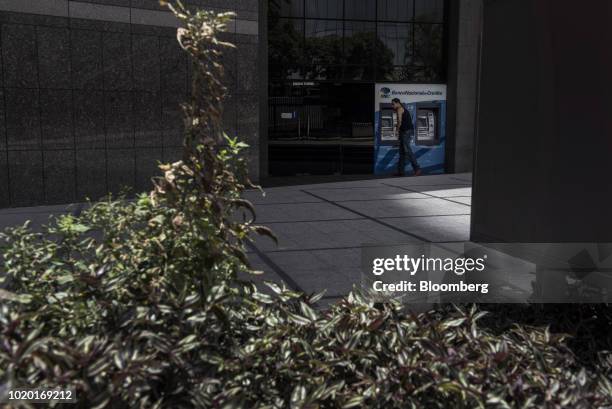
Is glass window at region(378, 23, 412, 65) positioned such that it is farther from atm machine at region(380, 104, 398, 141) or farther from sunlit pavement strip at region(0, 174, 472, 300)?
sunlit pavement strip at region(0, 174, 472, 300)

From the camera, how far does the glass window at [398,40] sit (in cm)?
1705

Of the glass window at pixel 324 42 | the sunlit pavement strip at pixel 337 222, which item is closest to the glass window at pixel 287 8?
the glass window at pixel 324 42

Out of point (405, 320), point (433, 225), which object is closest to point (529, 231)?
point (405, 320)

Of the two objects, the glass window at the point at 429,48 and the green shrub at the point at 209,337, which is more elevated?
the glass window at the point at 429,48

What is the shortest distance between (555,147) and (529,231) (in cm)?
55

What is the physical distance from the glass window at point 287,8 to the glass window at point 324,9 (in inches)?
8.6

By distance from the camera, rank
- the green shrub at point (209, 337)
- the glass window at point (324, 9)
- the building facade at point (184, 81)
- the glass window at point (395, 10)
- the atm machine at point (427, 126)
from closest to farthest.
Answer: the green shrub at point (209, 337) < the building facade at point (184, 81) < the glass window at point (324, 9) < the glass window at point (395, 10) < the atm machine at point (427, 126)

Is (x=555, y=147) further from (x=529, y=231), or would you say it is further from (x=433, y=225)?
(x=433, y=225)

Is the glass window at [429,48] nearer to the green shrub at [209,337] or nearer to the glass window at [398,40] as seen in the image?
the glass window at [398,40]

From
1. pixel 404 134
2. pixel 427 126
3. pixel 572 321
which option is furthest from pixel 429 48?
pixel 572 321

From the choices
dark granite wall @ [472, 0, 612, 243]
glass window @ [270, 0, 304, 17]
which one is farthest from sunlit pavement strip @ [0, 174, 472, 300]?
glass window @ [270, 0, 304, 17]

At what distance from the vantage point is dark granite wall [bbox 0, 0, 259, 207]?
1073 centimetres

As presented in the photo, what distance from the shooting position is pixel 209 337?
2508 mm

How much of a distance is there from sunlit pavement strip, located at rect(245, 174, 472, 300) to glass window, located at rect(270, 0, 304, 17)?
443cm
